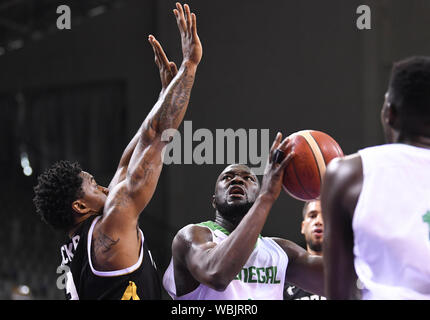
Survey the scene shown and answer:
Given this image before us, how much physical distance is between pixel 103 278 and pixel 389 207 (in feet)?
4.90

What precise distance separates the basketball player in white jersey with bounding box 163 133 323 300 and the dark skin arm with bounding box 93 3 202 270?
0.37 m

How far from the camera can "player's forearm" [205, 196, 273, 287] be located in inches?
96.9

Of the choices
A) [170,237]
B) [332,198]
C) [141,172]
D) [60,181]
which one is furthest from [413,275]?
[170,237]

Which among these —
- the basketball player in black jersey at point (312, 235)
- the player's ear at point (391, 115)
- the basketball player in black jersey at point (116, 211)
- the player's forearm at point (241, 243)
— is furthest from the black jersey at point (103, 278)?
the basketball player in black jersey at point (312, 235)

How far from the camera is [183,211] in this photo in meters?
8.45

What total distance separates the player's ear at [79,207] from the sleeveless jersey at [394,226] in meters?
1.56

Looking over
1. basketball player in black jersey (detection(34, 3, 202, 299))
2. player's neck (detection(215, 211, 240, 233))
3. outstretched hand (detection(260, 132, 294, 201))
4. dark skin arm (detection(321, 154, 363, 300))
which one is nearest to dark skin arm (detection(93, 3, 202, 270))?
basketball player in black jersey (detection(34, 3, 202, 299))

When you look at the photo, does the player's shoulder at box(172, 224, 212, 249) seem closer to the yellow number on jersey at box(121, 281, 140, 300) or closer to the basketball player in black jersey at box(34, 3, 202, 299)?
the basketball player in black jersey at box(34, 3, 202, 299)

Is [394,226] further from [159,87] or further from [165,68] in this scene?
[159,87]

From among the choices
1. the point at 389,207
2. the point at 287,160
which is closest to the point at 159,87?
the point at 287,160

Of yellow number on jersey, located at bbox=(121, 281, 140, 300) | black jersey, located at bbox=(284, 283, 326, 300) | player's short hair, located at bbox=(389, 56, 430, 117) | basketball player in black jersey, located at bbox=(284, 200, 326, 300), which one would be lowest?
black jersey, located at bbox=(284, 283, 326, 300)

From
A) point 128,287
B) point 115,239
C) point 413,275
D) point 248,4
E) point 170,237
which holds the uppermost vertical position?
point 248,4

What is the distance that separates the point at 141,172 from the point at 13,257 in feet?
16.0

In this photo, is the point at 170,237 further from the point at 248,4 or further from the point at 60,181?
the point at 60,181
